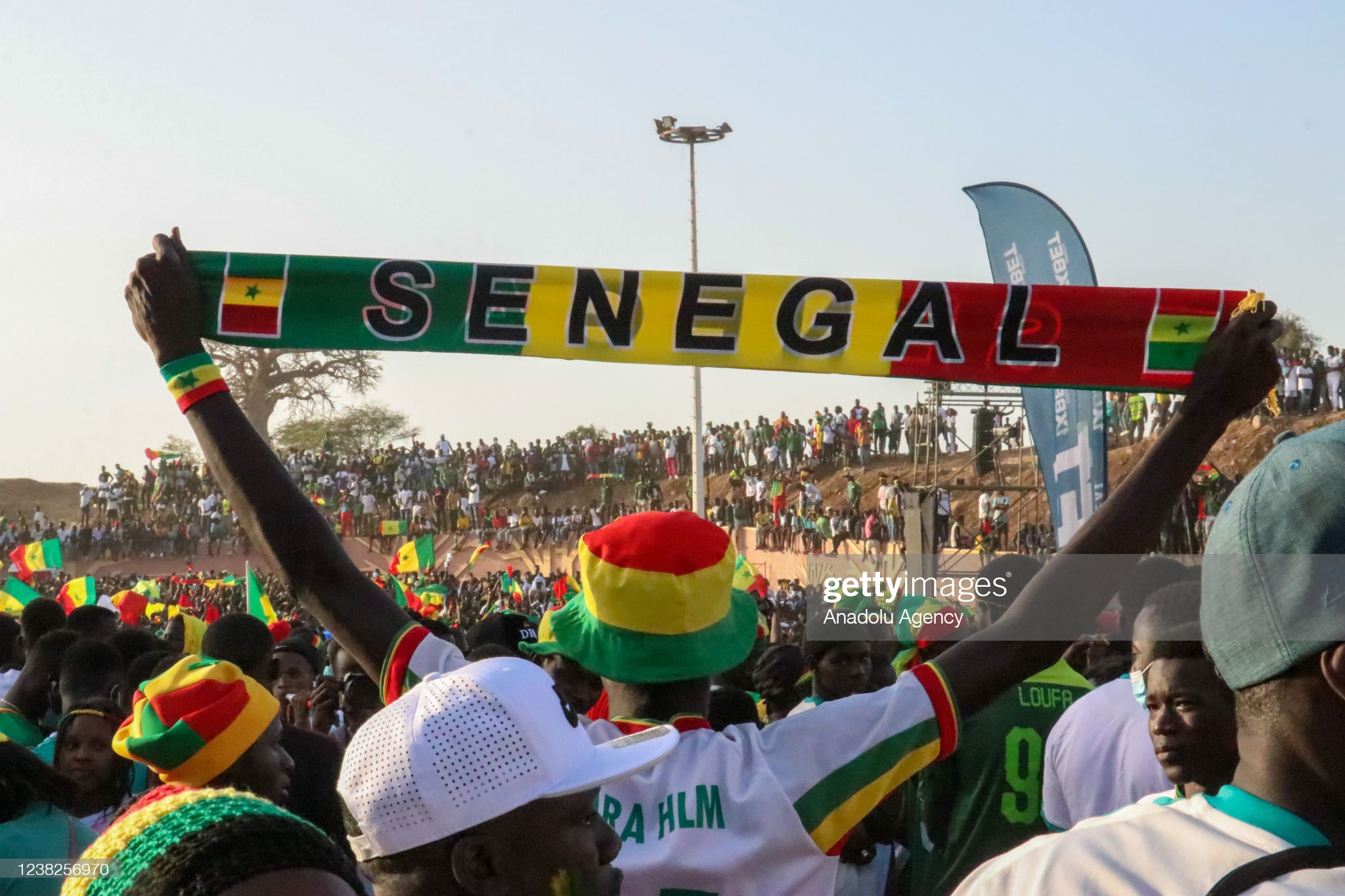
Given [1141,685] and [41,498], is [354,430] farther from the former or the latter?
[1141,685]

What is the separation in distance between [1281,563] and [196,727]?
279 cm

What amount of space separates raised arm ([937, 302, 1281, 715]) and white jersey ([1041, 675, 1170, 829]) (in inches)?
51.5

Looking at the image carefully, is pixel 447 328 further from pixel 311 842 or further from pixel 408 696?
pixel 311 842

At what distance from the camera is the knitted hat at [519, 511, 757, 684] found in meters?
2.56

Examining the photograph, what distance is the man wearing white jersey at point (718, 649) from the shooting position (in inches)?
94.1

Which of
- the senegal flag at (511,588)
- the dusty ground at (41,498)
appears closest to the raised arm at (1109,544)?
the senegal flag at (511,588)

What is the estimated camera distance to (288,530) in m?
2.76

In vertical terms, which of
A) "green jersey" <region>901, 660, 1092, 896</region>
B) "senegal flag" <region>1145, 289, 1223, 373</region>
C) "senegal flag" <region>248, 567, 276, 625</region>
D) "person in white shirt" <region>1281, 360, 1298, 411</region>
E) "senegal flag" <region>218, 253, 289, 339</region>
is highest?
"person in white shirt" <region>1281, 360, 1298, 411</region>

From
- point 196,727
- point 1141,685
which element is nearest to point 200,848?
point 196,727

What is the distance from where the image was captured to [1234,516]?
1.42 m

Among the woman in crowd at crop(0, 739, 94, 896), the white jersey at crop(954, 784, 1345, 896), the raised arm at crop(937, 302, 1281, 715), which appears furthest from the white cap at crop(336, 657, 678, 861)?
the woman in crowd at crop(0, 739, 94, 896)

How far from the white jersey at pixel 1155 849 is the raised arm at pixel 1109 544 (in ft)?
3.51

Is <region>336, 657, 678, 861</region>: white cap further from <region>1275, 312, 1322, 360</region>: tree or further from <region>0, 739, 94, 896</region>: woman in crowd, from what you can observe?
<region>1275, 312, 1322, 360</region>: tree
